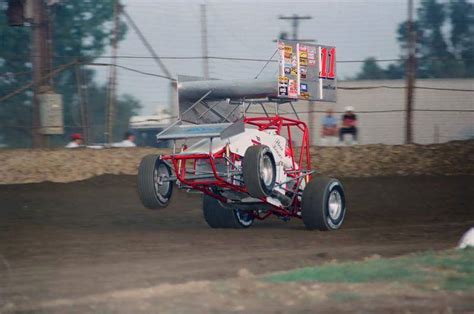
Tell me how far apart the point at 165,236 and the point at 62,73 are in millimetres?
9134

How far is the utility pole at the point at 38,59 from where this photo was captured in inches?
791

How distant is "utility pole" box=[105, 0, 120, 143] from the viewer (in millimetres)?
20234

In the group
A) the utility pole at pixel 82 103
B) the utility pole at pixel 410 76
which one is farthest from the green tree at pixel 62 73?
the utility pole at pixel 410 76

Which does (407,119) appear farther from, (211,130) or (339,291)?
(339,291)

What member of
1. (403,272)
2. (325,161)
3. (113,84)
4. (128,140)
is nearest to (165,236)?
(403,272)

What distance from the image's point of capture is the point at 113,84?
2031cm

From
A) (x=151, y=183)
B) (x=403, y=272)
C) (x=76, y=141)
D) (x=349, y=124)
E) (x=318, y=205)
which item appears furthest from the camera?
(x=349, y=124)

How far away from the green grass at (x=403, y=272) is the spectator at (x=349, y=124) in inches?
460

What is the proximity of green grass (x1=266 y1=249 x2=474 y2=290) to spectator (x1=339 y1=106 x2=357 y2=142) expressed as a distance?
11.7m

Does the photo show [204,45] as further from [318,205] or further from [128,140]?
[318,205]

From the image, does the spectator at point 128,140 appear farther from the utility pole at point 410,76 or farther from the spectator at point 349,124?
the utility pole at point 410,76

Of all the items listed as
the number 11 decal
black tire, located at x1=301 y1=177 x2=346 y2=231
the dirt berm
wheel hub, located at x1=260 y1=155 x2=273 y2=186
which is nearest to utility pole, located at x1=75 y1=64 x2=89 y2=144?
the dirt berm

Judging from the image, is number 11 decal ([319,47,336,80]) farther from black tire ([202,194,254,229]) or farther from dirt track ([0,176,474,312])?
black tire ([202,194,254,229])

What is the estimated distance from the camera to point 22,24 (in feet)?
67.8
